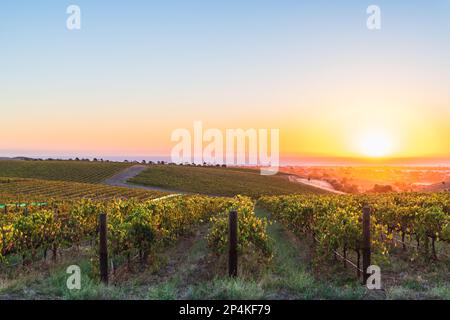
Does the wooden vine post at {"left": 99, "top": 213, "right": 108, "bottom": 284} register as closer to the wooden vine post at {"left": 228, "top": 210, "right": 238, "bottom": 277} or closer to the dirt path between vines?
the wooden vine post at {"left": 228, "top": 210, "right": 238, "bottom": 277}

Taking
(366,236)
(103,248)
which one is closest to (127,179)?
(103,248)

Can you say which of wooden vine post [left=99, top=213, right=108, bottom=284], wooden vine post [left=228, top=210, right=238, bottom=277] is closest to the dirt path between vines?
wooden vine post [left=99, top=213, right=108, bottom=284]

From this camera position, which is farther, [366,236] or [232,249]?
[366,236]

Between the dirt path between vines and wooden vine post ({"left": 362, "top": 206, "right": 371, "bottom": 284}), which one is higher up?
wooden vine post ({"left": 362, "top": 206, "right": 371, "bottom": 284})

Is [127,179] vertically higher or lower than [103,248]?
lower

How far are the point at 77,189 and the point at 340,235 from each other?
59.4m

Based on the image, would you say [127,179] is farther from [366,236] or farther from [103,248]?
[366,236]

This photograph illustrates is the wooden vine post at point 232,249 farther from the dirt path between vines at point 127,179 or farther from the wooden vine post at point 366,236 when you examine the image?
the dirt path between vines at point 127,179

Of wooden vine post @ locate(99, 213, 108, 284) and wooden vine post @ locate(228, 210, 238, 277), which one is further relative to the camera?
wooden vine post @ locate(99, 213, 108, 284)

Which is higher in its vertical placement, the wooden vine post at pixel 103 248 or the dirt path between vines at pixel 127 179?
the wooden vine post at pixel 103 248

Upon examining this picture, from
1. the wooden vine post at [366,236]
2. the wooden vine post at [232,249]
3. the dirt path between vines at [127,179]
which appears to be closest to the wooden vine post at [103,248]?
the wooden vine post at [232,249]

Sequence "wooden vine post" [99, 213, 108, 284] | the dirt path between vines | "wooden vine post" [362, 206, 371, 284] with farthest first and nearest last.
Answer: the dirt path between vines
"wooden vine post" [362, 206, 371, 284]
"wooden vine post" [99, 213, 108, 284]
